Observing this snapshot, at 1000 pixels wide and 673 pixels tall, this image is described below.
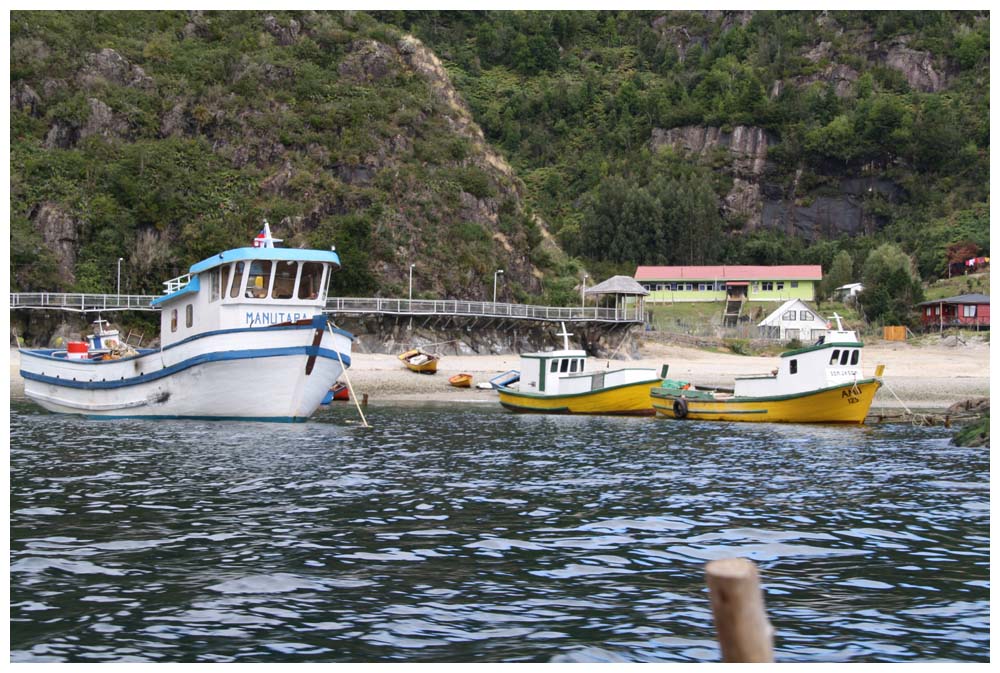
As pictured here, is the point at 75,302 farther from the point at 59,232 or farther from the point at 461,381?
the point at 461,381

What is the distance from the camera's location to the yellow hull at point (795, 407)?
33.6 metres

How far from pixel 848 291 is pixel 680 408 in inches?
2774

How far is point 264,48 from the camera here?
98.8 meters

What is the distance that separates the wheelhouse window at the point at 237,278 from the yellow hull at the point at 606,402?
43.1 feet

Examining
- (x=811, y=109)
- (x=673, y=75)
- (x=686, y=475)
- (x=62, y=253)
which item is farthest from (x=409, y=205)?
(x=673, y=75)

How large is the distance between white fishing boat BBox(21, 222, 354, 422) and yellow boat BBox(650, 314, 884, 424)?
526 inches

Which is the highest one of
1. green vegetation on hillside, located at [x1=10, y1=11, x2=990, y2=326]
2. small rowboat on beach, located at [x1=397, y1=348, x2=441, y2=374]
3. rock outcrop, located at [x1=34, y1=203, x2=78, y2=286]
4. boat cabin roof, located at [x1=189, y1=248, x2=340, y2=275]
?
green vegetation on hillside, located at [x1=10, y1=11, x2=990, y2=326]

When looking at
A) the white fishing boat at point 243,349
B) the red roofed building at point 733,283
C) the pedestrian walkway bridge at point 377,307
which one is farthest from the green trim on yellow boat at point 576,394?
the red roofed building at point 733,283

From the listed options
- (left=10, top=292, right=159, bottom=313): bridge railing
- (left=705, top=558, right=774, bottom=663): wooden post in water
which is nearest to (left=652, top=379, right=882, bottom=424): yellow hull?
(left=705, top=558, right=774, bottom=663): wooden post in water

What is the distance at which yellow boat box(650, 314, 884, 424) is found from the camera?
33625mm

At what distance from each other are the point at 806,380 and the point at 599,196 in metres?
93.7

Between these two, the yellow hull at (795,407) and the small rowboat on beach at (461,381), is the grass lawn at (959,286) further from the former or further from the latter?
the yellow hull at (795,407)

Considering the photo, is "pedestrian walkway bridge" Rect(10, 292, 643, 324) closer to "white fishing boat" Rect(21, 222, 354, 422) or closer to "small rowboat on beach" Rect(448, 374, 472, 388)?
"small rowboat on beach" Rect(448, 374, 472, 388)

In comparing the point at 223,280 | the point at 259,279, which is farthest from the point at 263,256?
the point at 223,280
